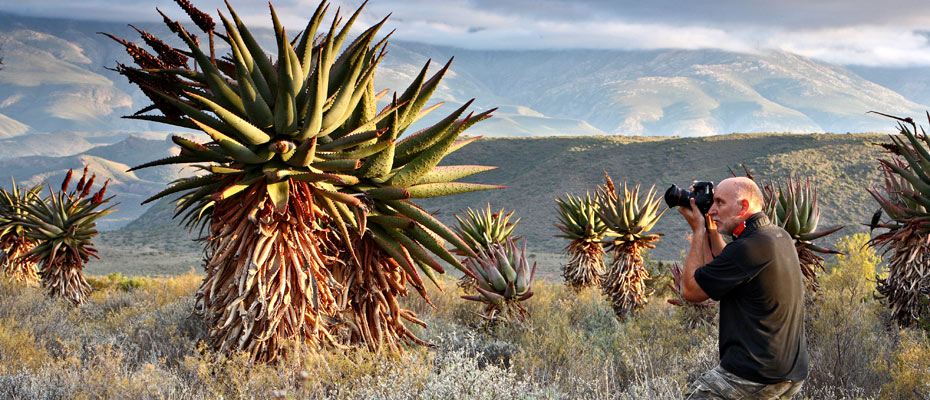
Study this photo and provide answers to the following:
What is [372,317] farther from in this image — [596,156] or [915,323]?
[596,156]

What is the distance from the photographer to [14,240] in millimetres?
9891

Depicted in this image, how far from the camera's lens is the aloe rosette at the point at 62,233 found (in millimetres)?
9047

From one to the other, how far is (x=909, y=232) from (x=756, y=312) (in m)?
4.92

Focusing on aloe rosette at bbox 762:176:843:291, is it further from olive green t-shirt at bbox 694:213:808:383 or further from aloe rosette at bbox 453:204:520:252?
aloe rosette at bbox 453:204:520:252

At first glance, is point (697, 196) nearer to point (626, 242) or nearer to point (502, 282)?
point (502, 282)

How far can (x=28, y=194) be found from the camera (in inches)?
389

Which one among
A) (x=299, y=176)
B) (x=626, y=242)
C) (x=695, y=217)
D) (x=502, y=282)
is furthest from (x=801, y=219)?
(x=299, y=176)

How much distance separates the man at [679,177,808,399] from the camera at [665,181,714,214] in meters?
0.22

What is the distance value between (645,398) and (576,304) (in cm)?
544

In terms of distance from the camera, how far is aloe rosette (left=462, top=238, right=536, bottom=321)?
7.28 meters

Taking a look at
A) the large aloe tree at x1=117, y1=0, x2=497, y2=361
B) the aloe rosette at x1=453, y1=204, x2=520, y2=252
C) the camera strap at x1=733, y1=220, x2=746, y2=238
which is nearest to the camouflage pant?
the camera strap at x1=733, y1=220, x2=746, y2=238

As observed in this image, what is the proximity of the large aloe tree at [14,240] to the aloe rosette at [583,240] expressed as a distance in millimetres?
8969

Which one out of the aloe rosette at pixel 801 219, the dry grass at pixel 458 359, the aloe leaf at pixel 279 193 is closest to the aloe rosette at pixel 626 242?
the dry grass at pixel 458 359

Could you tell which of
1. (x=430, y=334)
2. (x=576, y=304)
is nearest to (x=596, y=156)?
(x=576, y=304)
